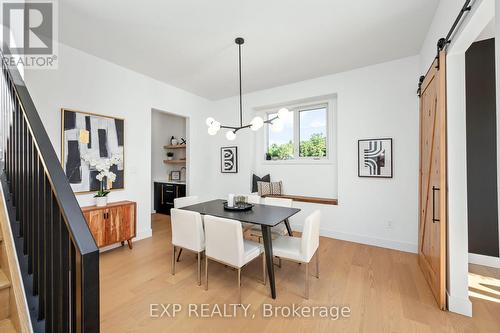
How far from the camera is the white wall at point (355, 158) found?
10.4 ft

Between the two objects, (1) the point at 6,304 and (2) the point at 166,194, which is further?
(2) the point at 166,194

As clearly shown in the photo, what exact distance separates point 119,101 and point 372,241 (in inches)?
176

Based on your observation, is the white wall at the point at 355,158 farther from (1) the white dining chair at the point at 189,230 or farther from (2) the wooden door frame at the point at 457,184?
(1) the white dining chair at the point at 189,230

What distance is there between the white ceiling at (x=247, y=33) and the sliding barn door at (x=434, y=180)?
2.33 ft

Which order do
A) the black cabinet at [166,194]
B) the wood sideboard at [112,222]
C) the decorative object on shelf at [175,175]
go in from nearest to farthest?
the wood sideboard at [112,222] < the black cabinet at [166,194] < the decorative object on shelf at [175,175]

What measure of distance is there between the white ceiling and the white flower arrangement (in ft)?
4.71

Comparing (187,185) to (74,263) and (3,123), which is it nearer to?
(3,123)

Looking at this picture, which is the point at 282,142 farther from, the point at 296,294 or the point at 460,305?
the point at 460,305

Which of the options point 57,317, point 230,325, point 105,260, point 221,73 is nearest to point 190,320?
point 230,325

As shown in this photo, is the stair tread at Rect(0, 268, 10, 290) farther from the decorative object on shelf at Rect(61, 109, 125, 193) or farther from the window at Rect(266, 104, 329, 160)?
the window at Rect(266, 104, 329, 160)

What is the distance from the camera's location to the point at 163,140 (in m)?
5.91

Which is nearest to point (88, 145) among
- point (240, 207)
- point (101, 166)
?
point (101, 166)

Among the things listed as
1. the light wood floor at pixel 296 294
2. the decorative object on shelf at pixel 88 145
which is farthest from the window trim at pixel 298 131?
the decorative object on shelf at pixel 88 145

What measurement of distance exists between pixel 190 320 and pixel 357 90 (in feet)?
12.3
